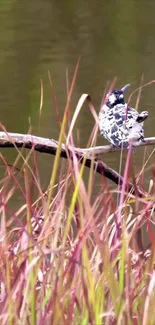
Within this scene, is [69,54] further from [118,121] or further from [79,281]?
[79,281]

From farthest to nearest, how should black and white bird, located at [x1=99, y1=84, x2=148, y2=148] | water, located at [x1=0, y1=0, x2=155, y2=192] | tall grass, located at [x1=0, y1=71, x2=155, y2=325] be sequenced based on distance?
water, located at [x1=0, y1=0, x2=155, y2=192], black and white bird, located at [x1=99, y1=84, x2=148, y2=148], tall grass, located at [x1=0, y1=71, x2=155, y2=325]

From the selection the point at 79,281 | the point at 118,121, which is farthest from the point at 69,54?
the point at 79,281

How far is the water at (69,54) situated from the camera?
854cm

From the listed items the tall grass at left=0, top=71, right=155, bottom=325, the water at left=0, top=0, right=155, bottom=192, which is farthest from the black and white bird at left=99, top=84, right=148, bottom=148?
the water at left=0, top=0, right=155, bottom=192

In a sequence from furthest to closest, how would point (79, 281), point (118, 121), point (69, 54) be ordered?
1. point (69, 54)
2. point (118, 121)
3. point (79, 281)

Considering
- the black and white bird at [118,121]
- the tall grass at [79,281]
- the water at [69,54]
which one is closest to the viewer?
the tall grass at [79,281]

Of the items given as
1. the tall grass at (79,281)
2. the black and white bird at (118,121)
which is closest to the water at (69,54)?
the black and white bird at (118,121)

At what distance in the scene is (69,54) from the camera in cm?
1188

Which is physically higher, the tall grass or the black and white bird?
the black and white bird

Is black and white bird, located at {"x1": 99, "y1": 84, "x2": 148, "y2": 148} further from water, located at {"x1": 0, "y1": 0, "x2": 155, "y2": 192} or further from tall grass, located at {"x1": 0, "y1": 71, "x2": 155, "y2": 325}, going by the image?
water, located at {"x1": 0, "y1": 0, "x2": 155, "y2": 192}

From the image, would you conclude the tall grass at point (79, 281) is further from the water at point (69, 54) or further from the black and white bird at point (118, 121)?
the water at point (69, 54)

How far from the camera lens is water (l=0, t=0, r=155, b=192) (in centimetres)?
854

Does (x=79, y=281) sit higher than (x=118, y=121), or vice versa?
(x=118, y=121)

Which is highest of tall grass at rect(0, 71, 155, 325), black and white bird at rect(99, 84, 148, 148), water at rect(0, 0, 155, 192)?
water at rect(0, 0, 155, 192)
